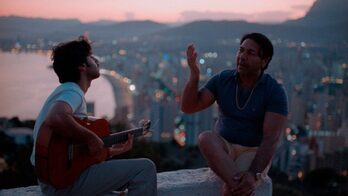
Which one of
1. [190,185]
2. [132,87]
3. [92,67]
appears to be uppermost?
[92,67]

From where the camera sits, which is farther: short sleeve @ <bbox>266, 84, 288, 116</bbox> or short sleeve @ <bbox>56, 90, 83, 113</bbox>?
short sleeve @ <bbox>266, 84, 288, 116</bbox>

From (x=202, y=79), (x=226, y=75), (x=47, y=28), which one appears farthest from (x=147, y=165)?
(x=47, y=28)

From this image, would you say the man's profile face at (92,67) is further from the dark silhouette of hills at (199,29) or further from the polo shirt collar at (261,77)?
the dark silhouette of hills at (199,29)

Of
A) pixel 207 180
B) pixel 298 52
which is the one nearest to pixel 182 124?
pixel 298 52

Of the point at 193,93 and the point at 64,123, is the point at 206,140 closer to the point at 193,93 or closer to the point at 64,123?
the point at 193,93

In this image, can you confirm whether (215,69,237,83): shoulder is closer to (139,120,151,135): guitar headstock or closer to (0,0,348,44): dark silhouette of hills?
(139,120,151,135): guitar headstock

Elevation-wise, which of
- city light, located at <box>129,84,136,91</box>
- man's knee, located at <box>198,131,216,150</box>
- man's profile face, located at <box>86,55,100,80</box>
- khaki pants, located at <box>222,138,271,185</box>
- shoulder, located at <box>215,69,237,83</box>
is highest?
man's profile face, located at <box>86,55,100,80</box>

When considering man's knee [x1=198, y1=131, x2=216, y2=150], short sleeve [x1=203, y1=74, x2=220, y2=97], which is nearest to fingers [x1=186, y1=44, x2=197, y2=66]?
short sleeve [x1=203, y1=74, x2=220, y2=97]
